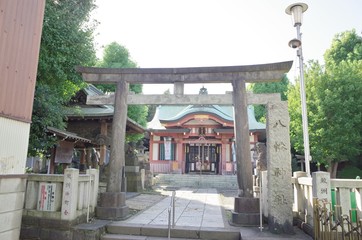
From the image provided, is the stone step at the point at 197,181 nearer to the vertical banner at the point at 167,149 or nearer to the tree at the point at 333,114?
the vertical banner at the point at 167,149

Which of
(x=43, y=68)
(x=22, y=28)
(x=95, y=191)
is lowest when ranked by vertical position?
(x=95, y=191)

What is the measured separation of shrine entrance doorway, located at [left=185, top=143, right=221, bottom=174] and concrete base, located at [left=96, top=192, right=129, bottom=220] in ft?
61.0

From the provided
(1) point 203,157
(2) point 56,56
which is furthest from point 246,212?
(1) point 203,157

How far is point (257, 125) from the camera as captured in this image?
26297 mm

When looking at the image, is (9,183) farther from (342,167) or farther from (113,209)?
(342,167)

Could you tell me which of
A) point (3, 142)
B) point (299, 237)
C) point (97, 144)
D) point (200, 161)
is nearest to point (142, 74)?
point (3, 142)

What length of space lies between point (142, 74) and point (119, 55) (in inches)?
812

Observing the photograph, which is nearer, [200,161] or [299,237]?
[299,237]

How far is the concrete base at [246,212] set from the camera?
7.16m

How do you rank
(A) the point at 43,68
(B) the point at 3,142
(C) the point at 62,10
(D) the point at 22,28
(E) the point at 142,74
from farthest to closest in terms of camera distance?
(C) the point at 62,10 → (A) the point at 43,68 → (E) the point at 142,74 → (D) the point at 22,28 → (B) the point at 3,142

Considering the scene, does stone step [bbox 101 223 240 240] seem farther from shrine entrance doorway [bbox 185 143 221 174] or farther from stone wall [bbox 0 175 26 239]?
shrine entrance doorway [bbox 185 143 221 174]

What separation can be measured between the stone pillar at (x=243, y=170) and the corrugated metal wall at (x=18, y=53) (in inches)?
209

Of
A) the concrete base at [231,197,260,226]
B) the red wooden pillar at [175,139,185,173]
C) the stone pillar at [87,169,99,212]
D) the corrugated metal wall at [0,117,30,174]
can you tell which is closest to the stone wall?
the corrugated metal wall at [0,117,30,174]

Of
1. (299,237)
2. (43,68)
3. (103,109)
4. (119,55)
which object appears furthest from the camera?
(119,55)
